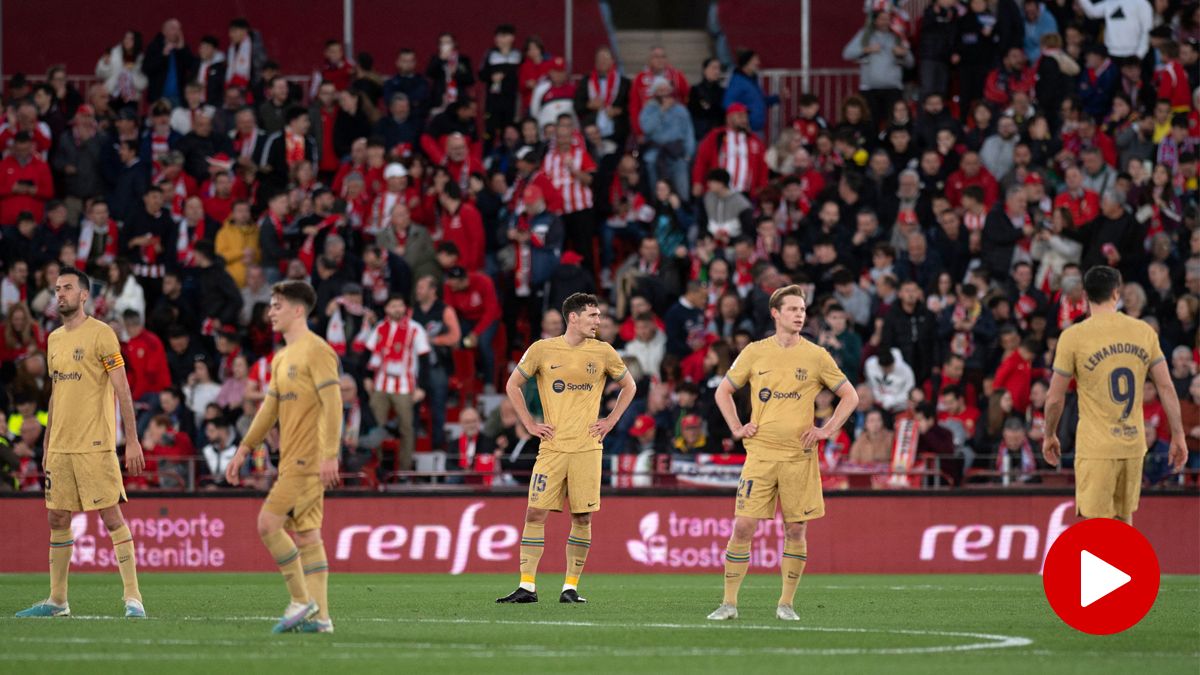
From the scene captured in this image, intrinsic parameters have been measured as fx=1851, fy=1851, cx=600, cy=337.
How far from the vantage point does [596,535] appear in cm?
2236

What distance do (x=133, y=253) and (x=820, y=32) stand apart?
38.7 ft

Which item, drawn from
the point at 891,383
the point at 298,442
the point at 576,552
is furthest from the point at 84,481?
the point at 891,383

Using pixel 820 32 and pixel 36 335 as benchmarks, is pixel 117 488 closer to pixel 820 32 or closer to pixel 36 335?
pixel 36 335

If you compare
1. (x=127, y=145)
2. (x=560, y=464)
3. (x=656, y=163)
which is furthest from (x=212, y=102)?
(x=560, y=464)

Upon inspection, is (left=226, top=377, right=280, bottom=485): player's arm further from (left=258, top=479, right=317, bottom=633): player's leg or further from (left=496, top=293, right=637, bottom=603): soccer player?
(left=496, top=293, right=637, bottom=603): soccer player

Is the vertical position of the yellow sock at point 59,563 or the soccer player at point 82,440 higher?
the soccer player at point 82,440

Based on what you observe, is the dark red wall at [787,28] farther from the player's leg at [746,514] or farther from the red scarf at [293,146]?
the player's leg at [746,514]

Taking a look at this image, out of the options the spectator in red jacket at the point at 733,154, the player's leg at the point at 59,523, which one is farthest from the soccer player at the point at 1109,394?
the spectator in red jacket at the point at 733,154

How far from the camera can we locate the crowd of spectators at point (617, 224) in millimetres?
22750

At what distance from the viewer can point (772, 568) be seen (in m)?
22.0

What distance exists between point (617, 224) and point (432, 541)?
582 centimetres

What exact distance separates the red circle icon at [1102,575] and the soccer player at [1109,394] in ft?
3.71

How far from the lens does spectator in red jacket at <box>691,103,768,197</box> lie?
26094 mm

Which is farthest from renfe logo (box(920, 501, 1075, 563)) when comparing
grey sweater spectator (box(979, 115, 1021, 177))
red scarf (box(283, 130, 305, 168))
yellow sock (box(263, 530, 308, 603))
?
yellow sock (box(263, 530, 308, 603))
